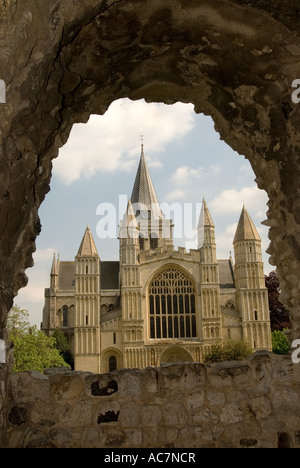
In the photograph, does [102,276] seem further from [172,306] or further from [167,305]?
[172,306]

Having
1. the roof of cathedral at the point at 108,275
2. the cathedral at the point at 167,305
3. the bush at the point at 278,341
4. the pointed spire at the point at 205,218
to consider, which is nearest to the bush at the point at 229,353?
the cathedral at the point at 167,305

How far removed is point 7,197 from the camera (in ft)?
12.4

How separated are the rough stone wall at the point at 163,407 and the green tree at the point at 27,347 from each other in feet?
68.9

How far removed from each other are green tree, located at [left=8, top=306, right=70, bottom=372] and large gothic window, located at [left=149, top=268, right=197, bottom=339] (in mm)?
17649

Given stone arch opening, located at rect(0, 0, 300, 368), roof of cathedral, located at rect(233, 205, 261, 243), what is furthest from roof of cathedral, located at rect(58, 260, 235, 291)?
A: stone arch opening, located at rect(0, 0, 300, 368)

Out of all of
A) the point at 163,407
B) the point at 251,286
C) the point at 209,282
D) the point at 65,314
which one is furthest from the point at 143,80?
the point at 65,314

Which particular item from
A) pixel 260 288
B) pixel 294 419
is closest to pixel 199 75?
pixel 294 419

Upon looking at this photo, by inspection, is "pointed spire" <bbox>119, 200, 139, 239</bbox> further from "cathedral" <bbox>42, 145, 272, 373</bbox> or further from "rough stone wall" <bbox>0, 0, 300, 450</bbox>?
"rough stone wall" <bbox>0, 0, 300, 450</bbox>

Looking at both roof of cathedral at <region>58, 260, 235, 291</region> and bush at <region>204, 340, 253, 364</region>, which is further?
roof of cathedral at <region>58, 260, 235, 291</region>

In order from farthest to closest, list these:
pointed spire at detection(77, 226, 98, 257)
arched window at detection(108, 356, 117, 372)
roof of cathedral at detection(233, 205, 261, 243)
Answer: roof of cathedral at detection(233, 205, 261, 243)
pointed spire at detection(77, 226, 98, 257)
arched window at detection(108, 356, 117, 372)

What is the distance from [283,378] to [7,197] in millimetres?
3099

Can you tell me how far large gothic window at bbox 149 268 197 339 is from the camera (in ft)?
151

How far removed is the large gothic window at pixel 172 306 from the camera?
46031 mm
